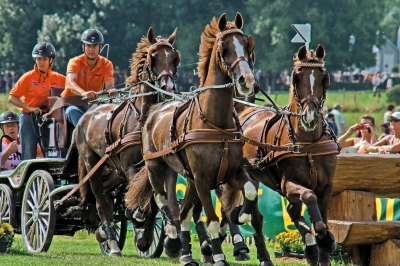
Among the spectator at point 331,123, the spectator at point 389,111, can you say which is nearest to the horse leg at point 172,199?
the spectator at point 331,123

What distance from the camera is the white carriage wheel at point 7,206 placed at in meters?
12.4

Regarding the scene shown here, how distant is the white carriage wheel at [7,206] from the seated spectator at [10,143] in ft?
2.20

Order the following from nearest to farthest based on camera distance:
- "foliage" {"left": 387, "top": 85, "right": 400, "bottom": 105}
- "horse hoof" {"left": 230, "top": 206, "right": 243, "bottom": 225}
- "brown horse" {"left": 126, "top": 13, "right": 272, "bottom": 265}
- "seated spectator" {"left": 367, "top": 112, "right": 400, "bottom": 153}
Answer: "brown horse" {"left": 126, "top": 13, "right": 272, "bottom": 265} → "horse hoof" {"left": 230, "top": 206, "right": 243, "bottom": 225} → "seated spectator" {"left": 367, "top": 112, "right": 400, "bottom": 153} → "foliage" {"left": 387, "top": 85, "right": 400, "bottom": 105}

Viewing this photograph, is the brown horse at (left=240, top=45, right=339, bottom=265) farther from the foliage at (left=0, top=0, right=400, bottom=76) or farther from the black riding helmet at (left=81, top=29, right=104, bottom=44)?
the foliage at (left=0, top=0, right=400, bottom=76)

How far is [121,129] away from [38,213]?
195cm

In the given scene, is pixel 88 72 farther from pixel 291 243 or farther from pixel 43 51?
pixel 291 243

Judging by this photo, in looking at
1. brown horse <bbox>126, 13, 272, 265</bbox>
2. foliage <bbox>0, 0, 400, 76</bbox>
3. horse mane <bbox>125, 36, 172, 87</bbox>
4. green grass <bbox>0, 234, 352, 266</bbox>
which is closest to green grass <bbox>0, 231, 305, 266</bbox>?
green grass <bbox>0, 234, 352, 266</bbox>

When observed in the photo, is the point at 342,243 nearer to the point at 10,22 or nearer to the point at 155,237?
the point at 155,237

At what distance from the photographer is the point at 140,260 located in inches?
412

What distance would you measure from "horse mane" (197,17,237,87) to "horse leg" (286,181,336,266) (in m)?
1.38

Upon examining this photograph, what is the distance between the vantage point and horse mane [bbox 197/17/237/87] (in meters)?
8.92

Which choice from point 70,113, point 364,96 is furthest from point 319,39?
point 70,113

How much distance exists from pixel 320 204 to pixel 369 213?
1566 millimetres

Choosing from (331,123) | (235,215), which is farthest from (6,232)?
(331,123)
